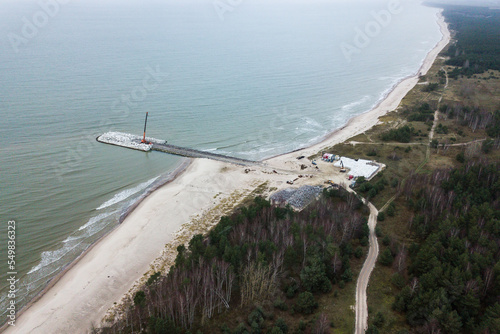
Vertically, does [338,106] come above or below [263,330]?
above

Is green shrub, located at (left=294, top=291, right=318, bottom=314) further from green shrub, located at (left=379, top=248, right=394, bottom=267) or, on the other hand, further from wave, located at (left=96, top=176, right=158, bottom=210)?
wave, located at (left=96, top=176, right=158, bottom=210)

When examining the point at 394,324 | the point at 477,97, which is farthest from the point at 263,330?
the point at 477,97

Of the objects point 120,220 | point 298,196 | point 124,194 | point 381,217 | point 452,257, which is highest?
point 298,196

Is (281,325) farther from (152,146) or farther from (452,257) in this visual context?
(152,146)

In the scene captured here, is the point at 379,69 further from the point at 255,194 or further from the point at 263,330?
the point at 263,330

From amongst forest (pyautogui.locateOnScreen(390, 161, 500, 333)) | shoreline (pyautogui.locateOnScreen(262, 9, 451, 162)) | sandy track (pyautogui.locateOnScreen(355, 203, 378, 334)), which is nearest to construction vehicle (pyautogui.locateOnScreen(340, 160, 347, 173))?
shoreline (pyautogui.locateOnScreen(262, 9, 451, 162))

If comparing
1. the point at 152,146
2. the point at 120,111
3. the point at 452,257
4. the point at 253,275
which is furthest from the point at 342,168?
the point at 120,111
